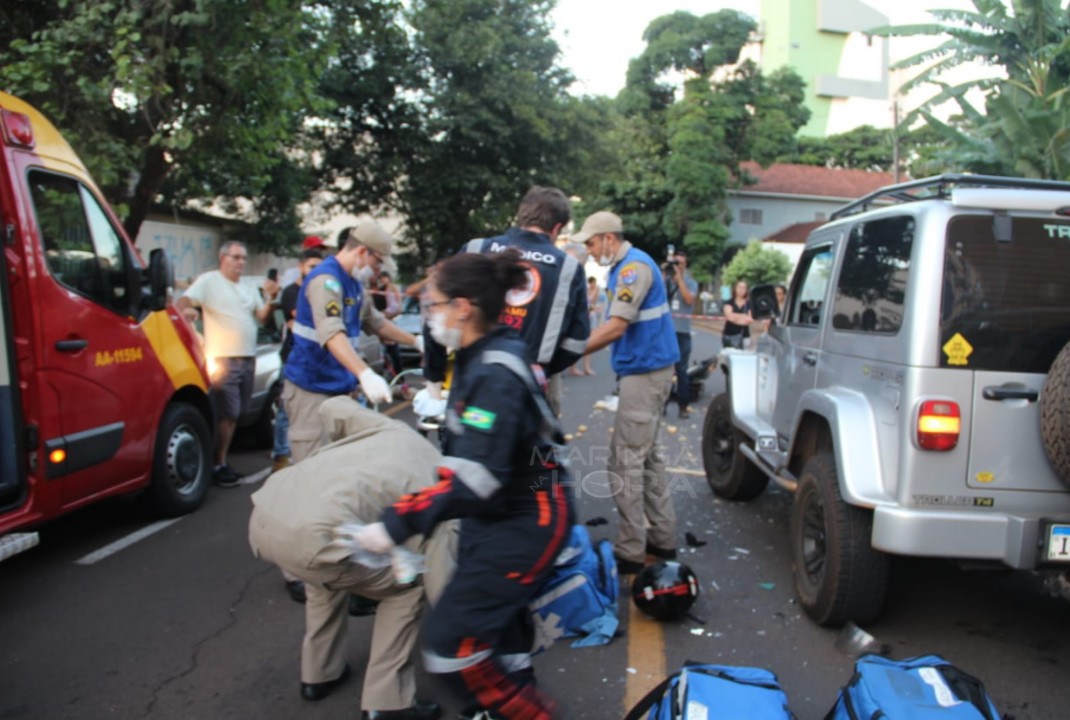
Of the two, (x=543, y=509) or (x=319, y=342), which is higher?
(x=319, y=342)

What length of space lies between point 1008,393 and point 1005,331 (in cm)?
26

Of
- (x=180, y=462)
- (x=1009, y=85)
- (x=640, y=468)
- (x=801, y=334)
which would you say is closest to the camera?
(x=640, y=468)

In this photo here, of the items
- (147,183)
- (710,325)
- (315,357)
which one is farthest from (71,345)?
(710,325)

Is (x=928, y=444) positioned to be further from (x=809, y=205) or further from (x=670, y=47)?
(x=809, y=205)

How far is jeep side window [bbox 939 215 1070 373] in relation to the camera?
328cm

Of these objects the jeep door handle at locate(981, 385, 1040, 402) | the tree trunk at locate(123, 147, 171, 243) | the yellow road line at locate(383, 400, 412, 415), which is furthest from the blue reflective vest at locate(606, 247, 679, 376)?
the tree trunk at locate(123, 147, 171, 243)

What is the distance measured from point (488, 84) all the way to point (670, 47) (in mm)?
20896

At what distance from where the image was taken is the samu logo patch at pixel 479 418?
225cm

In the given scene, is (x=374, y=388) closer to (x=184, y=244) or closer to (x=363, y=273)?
(x=363, y=273)

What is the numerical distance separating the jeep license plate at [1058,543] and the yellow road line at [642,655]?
164 centimetres

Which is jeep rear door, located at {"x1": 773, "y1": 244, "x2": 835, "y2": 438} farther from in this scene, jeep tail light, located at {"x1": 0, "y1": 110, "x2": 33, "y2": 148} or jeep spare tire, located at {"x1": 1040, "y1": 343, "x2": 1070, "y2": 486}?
jeep tail light, located at {"x1": 0, "y1": 110, "x2": 33, "y2": 148}

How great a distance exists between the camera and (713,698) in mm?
2531

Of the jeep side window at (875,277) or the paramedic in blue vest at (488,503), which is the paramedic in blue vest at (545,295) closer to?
the paramedic in blue vest at (488,503)

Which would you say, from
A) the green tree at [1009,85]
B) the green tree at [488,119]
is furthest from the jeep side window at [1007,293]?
the green tree at [488,119]
